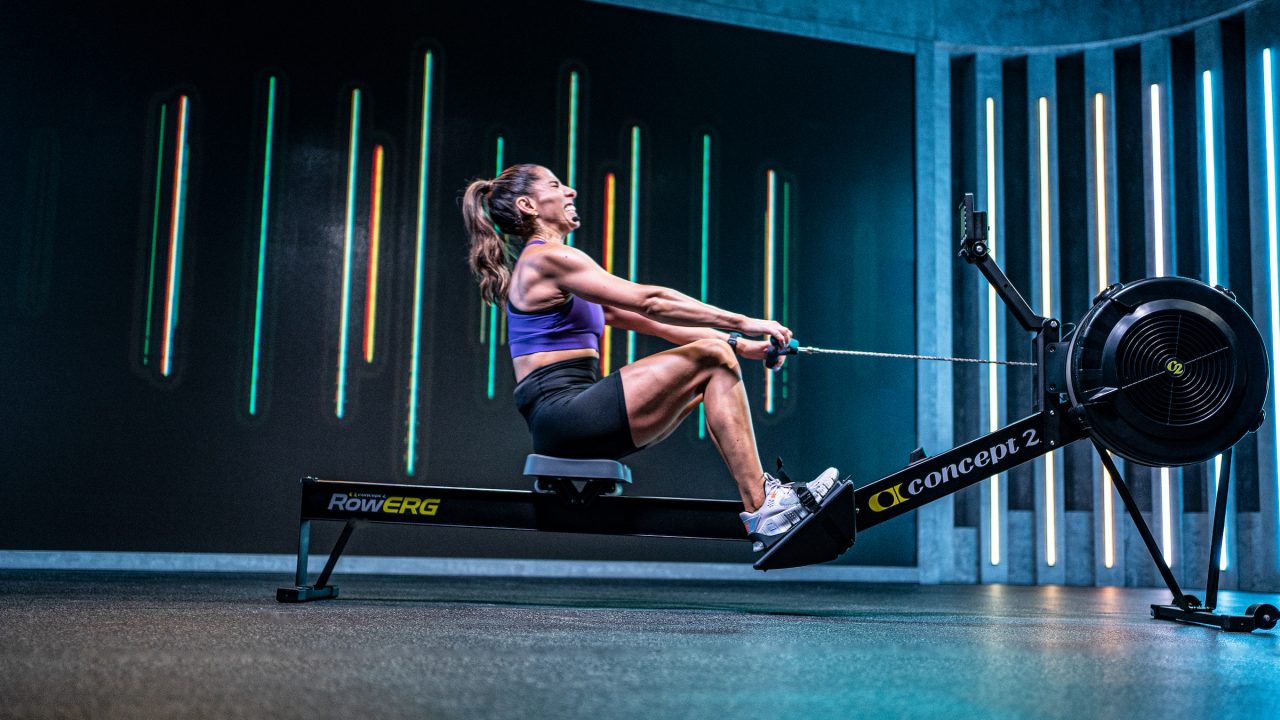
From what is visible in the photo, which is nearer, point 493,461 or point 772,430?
point 493,461

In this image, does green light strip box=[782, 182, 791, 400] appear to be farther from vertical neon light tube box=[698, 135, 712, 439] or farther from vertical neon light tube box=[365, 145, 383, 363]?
vertical neon light tube box=[365, 145, 383, 363]

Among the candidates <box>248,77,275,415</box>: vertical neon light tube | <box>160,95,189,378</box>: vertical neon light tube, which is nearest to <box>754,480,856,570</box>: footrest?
<box>248,77,275,415</box>: vertical neon light tube

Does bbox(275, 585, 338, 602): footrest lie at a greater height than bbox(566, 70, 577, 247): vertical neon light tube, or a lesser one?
lesser

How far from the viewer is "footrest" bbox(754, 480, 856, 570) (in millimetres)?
2742

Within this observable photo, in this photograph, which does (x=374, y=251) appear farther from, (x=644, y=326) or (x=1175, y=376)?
(x=1175, y=376)

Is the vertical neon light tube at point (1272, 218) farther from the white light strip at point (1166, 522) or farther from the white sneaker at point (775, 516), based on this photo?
the white sneaker at point (775, 516)

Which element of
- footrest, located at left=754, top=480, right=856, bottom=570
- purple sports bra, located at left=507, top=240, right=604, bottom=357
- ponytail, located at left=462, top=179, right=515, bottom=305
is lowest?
footrest, located at left=754, top=480, right=856, bottom=570

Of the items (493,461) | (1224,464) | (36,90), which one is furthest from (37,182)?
(1224,464)

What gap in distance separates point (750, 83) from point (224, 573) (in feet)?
12.4

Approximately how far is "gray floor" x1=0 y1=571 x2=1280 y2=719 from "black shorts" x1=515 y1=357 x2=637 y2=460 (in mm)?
464

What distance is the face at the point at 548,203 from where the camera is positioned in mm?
3270

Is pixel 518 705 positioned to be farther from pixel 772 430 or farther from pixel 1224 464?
pixel 772 430

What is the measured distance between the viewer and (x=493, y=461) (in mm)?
5316

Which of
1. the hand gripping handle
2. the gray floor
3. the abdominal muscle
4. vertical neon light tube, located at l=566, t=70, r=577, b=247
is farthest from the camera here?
vertical neon light tube, located at l=566, t=70, r=577, b=247
